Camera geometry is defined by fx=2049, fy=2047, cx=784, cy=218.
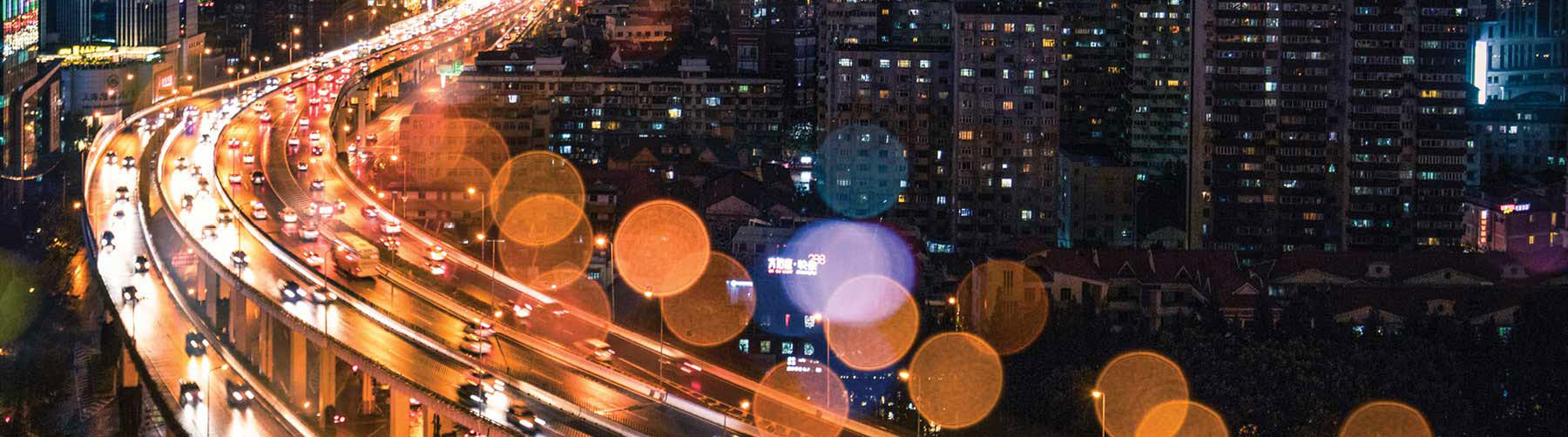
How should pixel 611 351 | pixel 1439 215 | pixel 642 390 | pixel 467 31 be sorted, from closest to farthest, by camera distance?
1. pixel 642 390
2. pixel 611 351
3. pixel 1439 215
4. pixel 467 31

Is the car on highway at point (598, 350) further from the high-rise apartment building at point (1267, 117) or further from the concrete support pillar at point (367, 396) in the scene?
the high-rise apartment building at point (1267, 117)

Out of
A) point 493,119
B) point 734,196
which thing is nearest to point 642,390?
point 734,196

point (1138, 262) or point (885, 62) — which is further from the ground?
point (885, 62)

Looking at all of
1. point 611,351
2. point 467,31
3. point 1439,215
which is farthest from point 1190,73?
point 467,31

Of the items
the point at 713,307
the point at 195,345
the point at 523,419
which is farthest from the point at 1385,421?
the point at 195,345

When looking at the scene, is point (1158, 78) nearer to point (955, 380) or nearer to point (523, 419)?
point (955, 380)

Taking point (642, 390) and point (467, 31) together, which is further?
point (467, 31)

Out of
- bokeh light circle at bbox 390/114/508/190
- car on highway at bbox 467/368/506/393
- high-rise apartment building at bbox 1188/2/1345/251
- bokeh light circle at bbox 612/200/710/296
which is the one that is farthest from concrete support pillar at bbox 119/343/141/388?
high-rise apartment building at bbox 1188/2/1345/251

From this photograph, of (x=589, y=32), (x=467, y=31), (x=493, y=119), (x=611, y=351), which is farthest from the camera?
(x=467, y=31)

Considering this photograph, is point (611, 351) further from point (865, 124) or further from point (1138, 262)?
point (865, 124)
